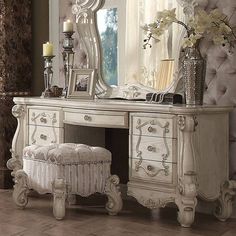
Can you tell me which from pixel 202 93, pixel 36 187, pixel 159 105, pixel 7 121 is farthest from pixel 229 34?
pixel 7 121

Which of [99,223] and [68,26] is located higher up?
[68,26]

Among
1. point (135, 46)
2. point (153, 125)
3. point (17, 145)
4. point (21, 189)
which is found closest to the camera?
point (153, 125)

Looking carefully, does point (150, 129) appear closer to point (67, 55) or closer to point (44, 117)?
point (44, 117)

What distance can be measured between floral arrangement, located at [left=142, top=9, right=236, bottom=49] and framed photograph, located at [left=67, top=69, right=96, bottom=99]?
0.66m

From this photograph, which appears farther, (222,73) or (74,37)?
(74,37)

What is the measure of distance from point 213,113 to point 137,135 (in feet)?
1.60

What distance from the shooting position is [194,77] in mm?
3270

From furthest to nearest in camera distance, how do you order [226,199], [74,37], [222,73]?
[74,37] → [222,73] → [226,199]

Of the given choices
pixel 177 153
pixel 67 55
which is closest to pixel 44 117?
pixel 67 55

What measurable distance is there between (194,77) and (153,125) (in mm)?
385

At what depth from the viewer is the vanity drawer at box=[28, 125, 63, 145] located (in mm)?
3797

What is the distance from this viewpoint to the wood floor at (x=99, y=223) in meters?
3.09

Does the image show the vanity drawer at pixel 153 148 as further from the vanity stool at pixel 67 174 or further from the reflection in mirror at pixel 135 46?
the reflection in mirror at pixel 135 46

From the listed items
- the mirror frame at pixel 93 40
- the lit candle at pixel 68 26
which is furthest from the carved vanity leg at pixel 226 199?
the lit candle at pixel 68 26
